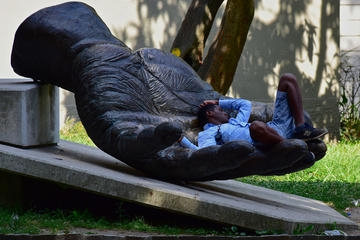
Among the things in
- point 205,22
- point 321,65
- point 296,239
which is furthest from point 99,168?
point 321,65

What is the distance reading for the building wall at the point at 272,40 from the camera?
11.6 m

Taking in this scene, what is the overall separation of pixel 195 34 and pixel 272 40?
3986mm

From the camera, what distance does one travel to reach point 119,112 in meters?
5.71

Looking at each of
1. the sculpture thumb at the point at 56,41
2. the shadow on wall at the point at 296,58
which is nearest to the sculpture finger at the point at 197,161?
the sculpture thumb at the point at 56,41

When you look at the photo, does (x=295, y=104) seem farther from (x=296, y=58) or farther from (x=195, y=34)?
(x=296, y=58)

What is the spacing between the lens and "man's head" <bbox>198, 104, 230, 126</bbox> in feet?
19.7

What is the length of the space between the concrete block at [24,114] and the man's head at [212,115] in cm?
154

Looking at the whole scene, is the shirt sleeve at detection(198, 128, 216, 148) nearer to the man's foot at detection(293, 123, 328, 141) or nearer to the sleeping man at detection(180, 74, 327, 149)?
the sleeping man at detection(180, 74, 327, 149)

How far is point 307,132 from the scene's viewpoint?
17.9 feet

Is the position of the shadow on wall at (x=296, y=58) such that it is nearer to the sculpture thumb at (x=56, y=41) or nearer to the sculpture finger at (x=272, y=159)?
the sculpture thumb at (x=56, y=41)

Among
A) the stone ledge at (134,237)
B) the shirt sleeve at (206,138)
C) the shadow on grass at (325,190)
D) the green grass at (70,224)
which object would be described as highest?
the shirt sleeve at (206,138)

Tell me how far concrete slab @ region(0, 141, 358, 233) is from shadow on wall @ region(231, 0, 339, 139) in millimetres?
6823

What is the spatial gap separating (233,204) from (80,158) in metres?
1.80

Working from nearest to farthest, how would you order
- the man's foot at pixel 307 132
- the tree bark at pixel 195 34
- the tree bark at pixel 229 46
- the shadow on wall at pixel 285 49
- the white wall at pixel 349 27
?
1. the man's foot at pixel 307 132
2. the tree bark at pixel 229 46
3. the tree bark at pixel 195 34
4. the shadow on wall at pixel 285 49
5. the white wall at pixel 349 27
